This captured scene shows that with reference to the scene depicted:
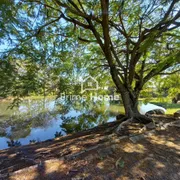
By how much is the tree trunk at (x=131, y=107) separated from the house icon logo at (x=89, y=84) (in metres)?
1.86

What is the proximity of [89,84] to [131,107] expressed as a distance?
2.35 m

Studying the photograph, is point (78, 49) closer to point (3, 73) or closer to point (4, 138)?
point (3, 73)

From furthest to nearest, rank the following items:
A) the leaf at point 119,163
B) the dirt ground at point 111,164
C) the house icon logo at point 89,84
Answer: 1. the house icon logo at point 89,84
2. the leaf at point 119,163
3. the dirt ground at point 111,164

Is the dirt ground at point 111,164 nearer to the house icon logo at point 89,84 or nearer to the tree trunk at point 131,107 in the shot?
the tree trunk at point 131,107

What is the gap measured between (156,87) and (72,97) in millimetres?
5171

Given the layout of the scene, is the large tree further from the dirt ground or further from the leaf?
the leaf

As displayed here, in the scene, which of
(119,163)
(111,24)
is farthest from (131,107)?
(119,163)

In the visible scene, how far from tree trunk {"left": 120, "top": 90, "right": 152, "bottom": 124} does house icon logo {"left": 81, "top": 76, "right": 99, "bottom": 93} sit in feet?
6.09

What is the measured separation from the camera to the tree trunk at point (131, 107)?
4401 millimetres

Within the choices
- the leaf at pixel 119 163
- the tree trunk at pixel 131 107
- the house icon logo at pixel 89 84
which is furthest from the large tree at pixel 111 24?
the leaf at pixel 119 163

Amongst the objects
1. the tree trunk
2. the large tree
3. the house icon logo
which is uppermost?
the large tree

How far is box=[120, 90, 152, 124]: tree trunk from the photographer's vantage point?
440cm

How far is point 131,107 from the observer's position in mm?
4953

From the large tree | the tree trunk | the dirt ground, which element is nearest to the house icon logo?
the large tree
